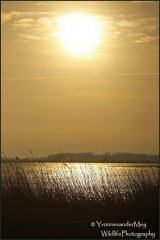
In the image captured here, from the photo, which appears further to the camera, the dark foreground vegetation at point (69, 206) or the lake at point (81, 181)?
the lake at point (81, 181)

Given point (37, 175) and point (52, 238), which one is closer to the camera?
point (52, 238)

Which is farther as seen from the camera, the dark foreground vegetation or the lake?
the lake

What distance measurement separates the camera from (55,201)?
47.4 ft

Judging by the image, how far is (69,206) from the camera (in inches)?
563

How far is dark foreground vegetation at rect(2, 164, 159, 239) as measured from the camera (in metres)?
13.0

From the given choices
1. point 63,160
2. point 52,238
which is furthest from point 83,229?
point 63,160

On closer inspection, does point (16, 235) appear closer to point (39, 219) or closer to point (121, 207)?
point (39, 219)

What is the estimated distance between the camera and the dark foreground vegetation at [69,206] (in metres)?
13.0

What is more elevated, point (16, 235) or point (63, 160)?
point (63, 160)

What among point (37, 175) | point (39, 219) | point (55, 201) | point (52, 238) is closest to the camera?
point (52, 238)

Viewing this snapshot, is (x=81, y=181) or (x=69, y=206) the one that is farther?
(x=81, y=181)

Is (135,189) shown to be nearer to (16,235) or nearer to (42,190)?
(42,190)

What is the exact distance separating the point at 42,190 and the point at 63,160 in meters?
1.07

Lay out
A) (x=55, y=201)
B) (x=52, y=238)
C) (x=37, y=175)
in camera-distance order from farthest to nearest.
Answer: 1. (x=37, y=175)
2. (x=55, y=201)
3. (x=52, y=238)
